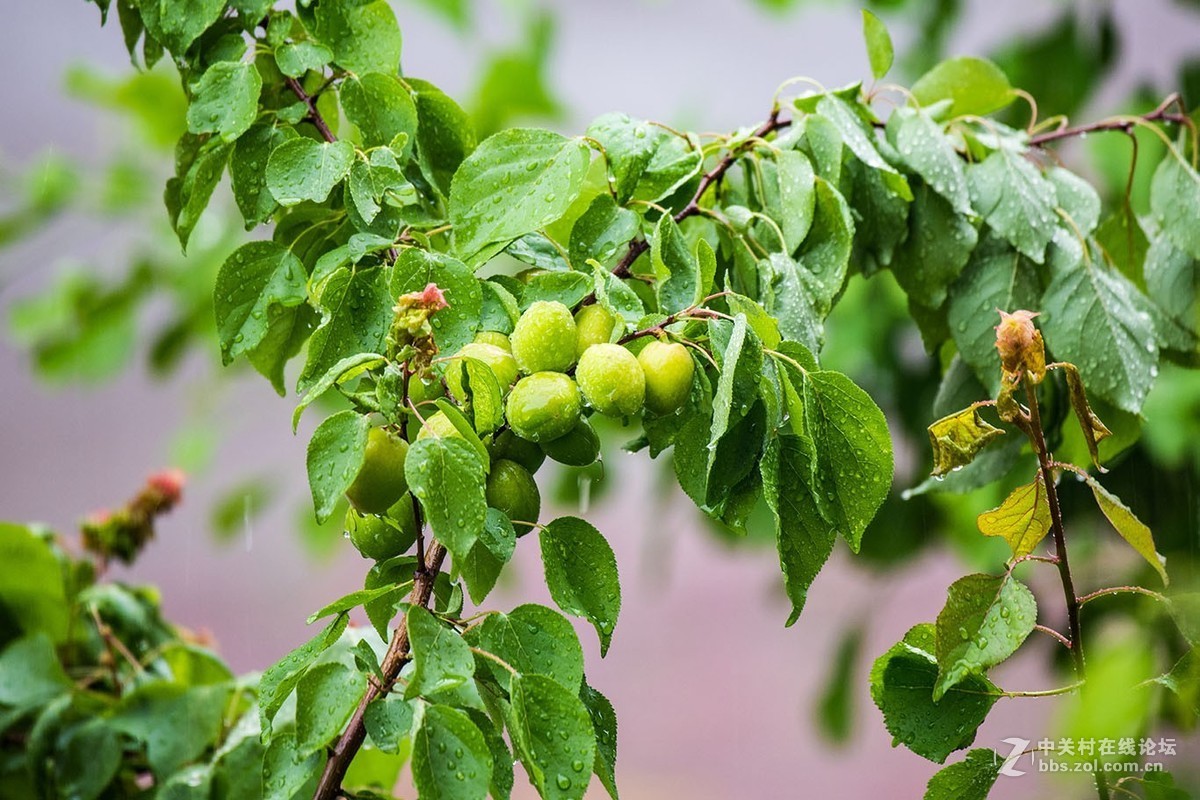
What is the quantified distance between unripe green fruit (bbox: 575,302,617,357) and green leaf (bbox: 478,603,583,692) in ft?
0.22

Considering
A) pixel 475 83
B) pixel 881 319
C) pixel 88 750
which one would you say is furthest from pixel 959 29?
pixel 88 750

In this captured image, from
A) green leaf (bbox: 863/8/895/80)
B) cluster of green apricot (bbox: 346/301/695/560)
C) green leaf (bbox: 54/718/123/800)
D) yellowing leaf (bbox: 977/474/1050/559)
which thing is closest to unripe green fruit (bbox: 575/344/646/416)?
cluster of green apricot (bbox: 346/301/695/560)

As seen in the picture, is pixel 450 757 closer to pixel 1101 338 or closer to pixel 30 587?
pixel 1101 338

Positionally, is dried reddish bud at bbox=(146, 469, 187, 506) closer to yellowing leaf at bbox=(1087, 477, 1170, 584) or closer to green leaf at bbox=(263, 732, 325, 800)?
green leaf at bbox=(263, 732, 325, 800)

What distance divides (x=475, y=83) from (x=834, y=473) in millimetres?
855

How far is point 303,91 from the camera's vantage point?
36 cm

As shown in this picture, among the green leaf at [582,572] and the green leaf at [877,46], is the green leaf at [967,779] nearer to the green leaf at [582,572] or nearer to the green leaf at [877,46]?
the green leaf at [582,572]

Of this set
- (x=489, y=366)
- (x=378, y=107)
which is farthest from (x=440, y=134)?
(x=489, y=366)

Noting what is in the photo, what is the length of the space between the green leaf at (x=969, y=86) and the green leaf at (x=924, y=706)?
0.24 m

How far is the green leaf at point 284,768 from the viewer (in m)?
0.27

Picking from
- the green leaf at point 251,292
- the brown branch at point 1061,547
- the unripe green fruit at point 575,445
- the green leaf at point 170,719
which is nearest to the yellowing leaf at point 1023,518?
the brown branch at point 1061,547

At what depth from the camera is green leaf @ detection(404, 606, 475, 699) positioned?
25 cm

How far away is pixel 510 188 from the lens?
313 mm

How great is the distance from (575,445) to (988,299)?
7.4 inches
